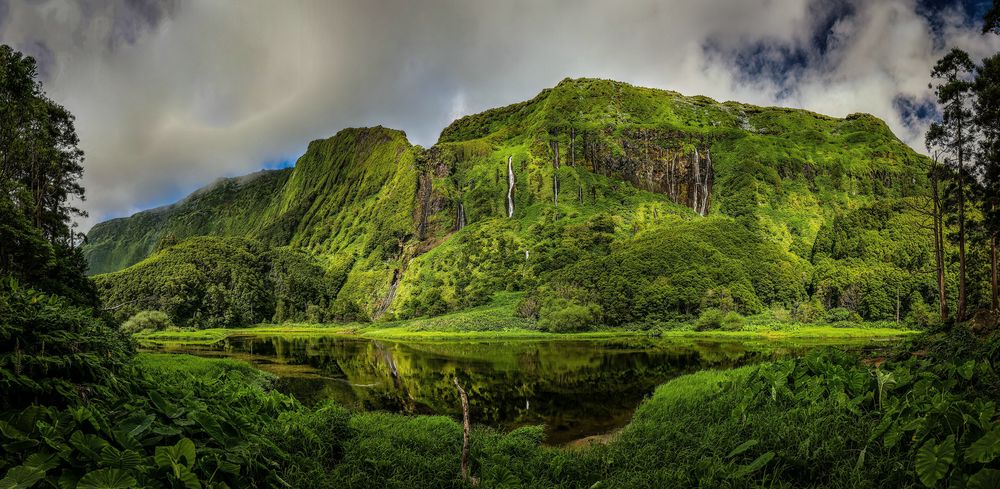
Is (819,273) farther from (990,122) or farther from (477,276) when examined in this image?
(990,122)

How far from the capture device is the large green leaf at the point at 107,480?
18.4 feet

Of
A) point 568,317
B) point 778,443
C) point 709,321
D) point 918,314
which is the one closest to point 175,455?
point 778,443

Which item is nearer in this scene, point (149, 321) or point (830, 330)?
point (830, 330)

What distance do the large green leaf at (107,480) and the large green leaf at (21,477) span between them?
42 centimetres

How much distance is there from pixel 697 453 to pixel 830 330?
107 meters

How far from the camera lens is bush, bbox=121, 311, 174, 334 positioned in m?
115

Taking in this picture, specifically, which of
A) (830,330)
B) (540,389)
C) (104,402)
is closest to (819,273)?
(830,330)

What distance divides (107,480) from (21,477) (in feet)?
2.66

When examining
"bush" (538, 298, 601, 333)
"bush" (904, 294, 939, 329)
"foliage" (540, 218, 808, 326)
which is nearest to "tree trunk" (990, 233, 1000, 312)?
"bush" (538, 298, 601, 333)

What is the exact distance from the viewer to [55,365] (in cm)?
787

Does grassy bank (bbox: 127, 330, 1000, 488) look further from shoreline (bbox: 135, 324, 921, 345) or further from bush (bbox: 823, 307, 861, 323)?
bush (bbox: 823, 307, 861, 323)

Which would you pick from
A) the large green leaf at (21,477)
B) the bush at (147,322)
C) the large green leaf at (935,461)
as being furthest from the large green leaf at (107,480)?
the bush at (147,322)

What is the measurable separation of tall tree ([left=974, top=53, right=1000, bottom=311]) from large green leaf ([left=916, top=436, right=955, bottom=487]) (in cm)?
3008

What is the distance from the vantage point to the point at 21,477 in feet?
17.5
